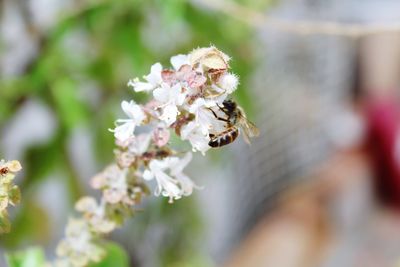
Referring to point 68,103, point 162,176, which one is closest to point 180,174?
point 162,176

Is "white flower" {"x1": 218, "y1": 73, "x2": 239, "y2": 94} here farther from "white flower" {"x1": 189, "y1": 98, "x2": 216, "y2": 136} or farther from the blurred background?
the blurred background

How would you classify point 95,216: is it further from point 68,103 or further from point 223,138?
point 68,103

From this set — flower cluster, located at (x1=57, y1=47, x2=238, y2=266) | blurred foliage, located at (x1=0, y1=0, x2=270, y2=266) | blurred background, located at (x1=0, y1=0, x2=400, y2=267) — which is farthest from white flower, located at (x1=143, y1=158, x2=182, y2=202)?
blurred foliage, located at (x1=0, y1=0, x2=270, y2=266)

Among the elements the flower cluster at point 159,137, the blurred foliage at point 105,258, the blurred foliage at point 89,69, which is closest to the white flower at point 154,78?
the flower cluster at point 159,137

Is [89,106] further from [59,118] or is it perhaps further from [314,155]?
[314,155]

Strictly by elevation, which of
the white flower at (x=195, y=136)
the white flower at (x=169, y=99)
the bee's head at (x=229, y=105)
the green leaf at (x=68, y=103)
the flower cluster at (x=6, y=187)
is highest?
the green leaf at (x=68, y=103)

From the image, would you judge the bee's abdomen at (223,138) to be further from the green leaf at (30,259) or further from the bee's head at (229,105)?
the green leaf at (30,259)

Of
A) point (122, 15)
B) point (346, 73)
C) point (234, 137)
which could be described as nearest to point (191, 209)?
point (122, 15)
